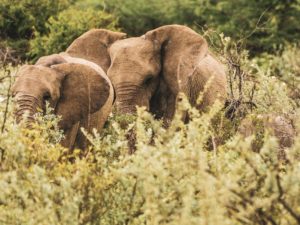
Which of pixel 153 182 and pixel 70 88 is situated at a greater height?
pixel 153 182

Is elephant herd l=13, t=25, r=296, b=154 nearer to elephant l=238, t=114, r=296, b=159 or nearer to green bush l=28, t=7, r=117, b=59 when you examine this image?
elephant l=238, t=114, r=296, b=159

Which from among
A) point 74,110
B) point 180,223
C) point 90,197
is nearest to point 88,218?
point 90,197

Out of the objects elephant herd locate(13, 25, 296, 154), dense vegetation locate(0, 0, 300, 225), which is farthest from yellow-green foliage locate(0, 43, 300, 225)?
elephant herd locate(13, 25, 296, 154)

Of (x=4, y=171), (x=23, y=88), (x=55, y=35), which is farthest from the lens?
(x=55, y=35)

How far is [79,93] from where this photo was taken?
7.87 metres

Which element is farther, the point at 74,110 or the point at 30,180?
the point at 74,110

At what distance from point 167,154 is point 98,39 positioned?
6.21 meters

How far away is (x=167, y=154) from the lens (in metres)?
4.02

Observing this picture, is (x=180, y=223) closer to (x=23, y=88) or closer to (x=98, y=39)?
(x=23, y=88)

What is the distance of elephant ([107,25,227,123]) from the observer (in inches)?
366

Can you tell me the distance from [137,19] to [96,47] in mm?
12637

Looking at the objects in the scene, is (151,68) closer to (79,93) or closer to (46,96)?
(79,93)

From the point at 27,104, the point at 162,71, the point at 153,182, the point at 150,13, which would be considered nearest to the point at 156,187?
the point at 153,182

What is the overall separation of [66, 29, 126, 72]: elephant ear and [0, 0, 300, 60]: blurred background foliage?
16.2ft
